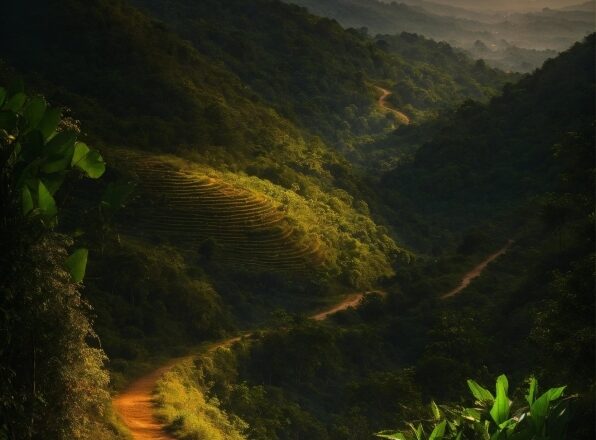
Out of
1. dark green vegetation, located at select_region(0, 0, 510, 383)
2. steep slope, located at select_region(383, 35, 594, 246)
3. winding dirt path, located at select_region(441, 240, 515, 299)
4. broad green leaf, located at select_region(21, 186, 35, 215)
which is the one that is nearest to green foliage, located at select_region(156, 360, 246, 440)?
dark green vegetation, located at select_region(0, 0, 510, 383)

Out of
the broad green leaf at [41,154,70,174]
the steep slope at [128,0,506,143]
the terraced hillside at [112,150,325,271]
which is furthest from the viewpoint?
the steep slope at [128,0,506,143]

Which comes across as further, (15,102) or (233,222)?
(233,222)

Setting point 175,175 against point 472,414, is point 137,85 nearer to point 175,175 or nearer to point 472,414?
point 175,175

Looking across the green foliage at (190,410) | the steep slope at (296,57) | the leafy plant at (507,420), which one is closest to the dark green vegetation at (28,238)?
Answer: the leafy plant at (507,420)

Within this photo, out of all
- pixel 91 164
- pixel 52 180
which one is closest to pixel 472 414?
pixel 91 164

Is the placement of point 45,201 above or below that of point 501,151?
above

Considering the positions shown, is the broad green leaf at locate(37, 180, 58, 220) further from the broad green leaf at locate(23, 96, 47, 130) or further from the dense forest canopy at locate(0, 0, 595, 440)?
the broad green leaf at locate(23, 96, 47, 130)

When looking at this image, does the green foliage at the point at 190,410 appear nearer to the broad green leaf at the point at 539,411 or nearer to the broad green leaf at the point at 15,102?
the broad green leaf at the point at 15,102

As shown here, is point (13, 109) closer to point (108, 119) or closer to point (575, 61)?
point (108, 119)
